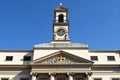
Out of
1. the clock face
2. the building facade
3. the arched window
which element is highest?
the arched window

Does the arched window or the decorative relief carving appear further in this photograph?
the arched window

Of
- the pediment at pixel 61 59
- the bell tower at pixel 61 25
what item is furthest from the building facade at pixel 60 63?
the bell tower at pixel 61 25

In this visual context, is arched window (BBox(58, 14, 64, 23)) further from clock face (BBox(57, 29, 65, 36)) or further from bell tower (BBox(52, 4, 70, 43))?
clock face (BBox(57, 29, 65, 36))

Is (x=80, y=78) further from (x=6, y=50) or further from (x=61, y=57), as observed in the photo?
(x=6, y=50)

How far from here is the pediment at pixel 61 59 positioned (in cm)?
4878

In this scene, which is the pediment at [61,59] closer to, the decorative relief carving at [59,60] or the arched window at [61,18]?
the decorative relief carving at [59,60]

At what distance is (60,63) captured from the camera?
4831 cm

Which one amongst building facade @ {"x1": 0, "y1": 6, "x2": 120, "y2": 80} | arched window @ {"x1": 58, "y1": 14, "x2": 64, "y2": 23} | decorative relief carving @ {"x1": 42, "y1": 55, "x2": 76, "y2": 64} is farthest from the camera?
arched window @ {"x1": 58, "y1": 14, "x2": 64, "y2": 23}

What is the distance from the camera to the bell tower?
55.7 meters

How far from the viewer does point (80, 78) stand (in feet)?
157

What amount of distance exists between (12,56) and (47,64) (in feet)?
25.0

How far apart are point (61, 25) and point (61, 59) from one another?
434 inches

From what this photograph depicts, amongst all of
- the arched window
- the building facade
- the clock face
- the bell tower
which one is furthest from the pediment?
the arched window

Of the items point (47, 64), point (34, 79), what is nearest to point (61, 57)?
point (47, 64)
